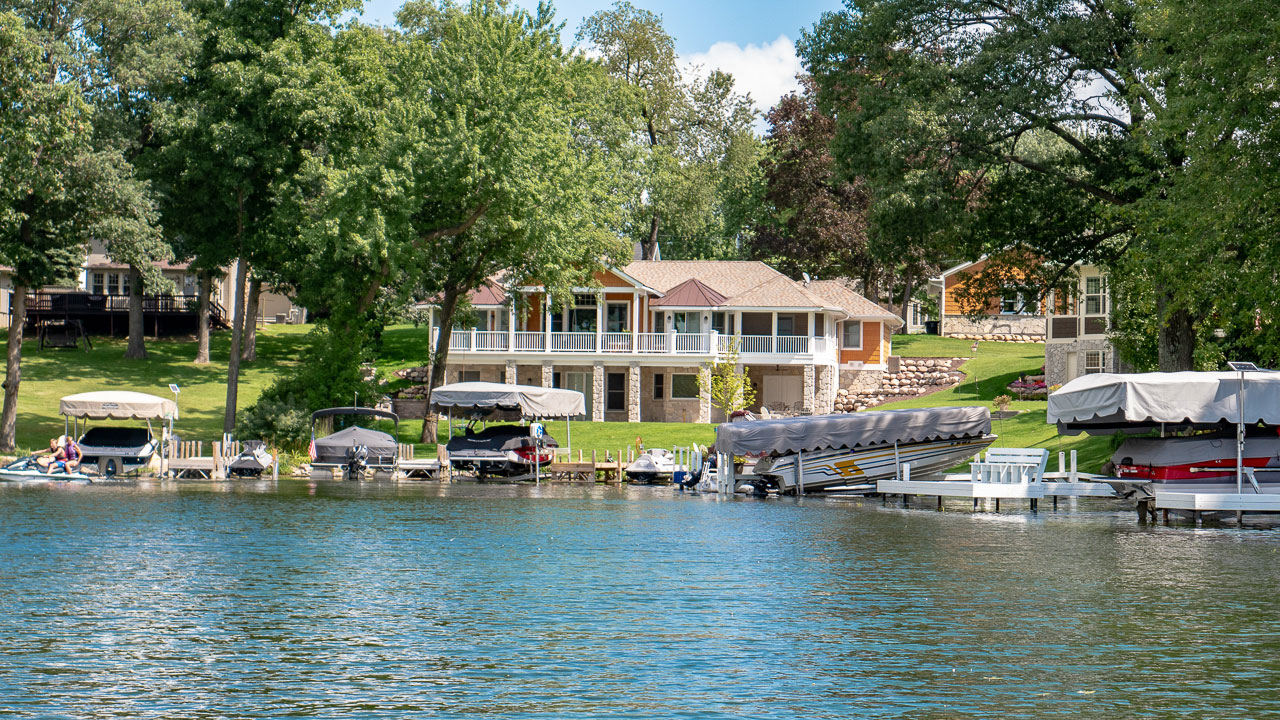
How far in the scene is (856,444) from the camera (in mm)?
31922

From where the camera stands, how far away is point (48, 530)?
22844 millimetres

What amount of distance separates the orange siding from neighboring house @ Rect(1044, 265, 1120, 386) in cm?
971

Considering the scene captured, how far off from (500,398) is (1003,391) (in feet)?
86.1

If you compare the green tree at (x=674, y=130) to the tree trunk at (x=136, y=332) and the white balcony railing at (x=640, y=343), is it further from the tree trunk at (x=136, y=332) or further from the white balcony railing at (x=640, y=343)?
the tree trunk at (x=136, y=332)

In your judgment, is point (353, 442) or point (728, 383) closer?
→ point (353, 442)

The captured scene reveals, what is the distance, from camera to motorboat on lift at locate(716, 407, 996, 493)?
3162cm

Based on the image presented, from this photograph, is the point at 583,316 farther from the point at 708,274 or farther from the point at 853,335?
the point at 853,335

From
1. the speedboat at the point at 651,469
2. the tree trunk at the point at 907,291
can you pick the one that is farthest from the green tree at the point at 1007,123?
the tree trunk at the point at 907,291

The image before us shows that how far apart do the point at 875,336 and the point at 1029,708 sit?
186 ft

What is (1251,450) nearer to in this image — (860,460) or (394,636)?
(860,460)

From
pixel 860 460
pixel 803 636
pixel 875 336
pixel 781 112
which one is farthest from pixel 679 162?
pixel 803 636

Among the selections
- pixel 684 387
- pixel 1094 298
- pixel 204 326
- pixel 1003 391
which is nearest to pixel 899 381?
pixel 1003 391

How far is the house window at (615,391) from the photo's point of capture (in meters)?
63.4

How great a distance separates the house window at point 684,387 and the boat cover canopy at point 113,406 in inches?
1063
